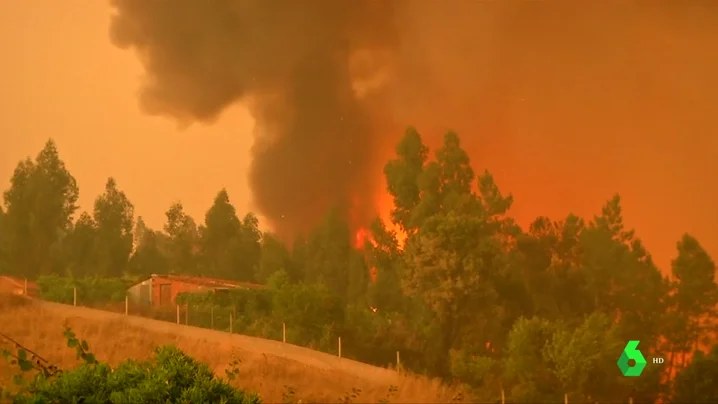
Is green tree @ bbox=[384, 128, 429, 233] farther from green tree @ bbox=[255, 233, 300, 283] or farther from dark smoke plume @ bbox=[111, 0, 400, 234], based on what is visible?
green tree @ bbox=[255, 233, 300, 283]

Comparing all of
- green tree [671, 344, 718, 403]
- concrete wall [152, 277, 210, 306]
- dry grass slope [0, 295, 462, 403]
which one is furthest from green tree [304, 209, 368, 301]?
green tree [671, 344, 718, 403]

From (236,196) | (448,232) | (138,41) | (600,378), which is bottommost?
(600,378)

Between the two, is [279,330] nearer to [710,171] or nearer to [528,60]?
A: [528,60]

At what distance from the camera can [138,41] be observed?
7.19 m

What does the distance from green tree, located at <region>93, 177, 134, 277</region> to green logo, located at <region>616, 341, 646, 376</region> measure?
4433 mm

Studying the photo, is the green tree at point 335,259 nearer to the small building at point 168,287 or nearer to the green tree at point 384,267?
the green tree at point 384,267

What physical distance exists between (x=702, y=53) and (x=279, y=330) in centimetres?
438

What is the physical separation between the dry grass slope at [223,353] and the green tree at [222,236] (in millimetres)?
729

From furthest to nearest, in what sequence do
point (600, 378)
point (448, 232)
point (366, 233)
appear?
point (366, 233) → point (448, 232) → point (600, 378)

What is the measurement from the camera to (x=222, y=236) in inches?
282

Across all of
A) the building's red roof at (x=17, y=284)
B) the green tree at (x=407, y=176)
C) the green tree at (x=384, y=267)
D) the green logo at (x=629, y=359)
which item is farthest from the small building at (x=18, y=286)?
the green logo at (x=629, y=359)

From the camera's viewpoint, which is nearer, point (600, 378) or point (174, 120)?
point (600, 378)

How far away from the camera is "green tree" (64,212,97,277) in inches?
278

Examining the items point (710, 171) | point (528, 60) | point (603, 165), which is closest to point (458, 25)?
point (528, 60)
